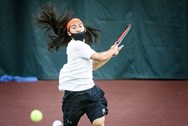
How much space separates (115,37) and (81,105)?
547cm

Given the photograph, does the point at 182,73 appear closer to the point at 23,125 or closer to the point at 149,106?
the point at 149,106

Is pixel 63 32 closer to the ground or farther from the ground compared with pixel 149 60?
farther from the ground

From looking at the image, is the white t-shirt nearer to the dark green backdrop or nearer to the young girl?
the young girl

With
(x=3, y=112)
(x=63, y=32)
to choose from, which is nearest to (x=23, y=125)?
(x=3, y=112)

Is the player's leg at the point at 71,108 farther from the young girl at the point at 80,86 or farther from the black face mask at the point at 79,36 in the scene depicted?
the black face mask at the point at 79,36

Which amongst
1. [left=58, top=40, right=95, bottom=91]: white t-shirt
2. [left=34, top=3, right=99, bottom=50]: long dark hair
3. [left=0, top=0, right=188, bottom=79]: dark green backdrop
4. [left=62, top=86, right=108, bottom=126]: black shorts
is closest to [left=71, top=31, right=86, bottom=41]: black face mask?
[left=58, top=40, right=95, bottom=91]: white t-shirt

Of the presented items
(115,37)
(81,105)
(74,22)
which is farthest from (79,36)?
(115,37)

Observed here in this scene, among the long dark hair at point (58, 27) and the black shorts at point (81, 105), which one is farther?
the long dark hair at point (58, 27)

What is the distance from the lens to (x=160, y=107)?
668 cm

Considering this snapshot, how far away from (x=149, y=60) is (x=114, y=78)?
86cm

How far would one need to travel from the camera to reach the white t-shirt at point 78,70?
416 cm

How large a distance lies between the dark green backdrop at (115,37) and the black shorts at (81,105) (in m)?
5.29

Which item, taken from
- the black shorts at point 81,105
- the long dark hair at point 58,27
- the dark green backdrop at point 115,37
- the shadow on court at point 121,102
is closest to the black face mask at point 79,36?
the long dark hair at point 58,27

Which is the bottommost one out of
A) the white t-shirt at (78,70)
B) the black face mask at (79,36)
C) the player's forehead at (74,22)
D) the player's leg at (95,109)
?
the player's leg at (95,109)
